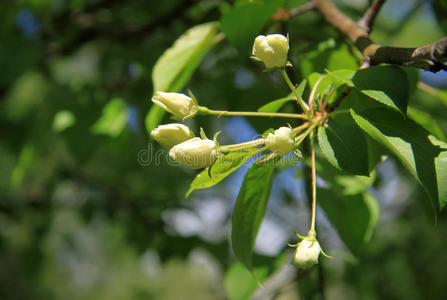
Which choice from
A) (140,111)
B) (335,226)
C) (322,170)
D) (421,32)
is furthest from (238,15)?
(421,32)

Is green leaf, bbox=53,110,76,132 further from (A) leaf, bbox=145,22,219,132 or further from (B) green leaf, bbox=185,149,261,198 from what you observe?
(B) green leaf, bbox=185,149,261,198

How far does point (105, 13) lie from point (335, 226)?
61.0 inches

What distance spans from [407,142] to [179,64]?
1.55ft

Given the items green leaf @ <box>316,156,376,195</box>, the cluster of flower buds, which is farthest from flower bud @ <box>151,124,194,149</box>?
green leaf @ <box>316,156,376,195</box>

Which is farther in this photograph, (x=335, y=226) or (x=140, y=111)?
(x=140, y=111)

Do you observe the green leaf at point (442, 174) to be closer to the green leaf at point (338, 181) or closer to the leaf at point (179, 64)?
the green leaf at point (338, 181)

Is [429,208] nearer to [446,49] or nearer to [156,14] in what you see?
[446,49]

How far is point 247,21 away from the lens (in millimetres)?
701

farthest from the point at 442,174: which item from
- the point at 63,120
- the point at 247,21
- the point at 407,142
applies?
the point at 63,120

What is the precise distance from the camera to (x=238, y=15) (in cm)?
71

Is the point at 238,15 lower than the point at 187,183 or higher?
higher

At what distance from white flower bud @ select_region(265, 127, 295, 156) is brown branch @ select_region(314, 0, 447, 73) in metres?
0.19

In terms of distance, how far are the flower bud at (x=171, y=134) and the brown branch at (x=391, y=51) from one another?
0.29 meters

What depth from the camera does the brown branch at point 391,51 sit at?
0.46 meters
